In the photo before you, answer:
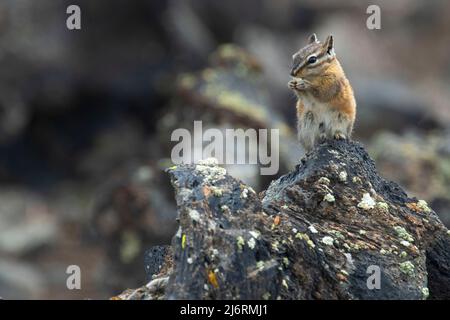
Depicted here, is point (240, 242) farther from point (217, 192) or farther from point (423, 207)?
point (423, 207)

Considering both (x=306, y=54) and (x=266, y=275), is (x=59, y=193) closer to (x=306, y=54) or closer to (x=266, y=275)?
(x=306, y=54)

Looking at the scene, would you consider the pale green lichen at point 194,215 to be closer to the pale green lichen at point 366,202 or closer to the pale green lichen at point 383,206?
the pale green lichen at point 366,202

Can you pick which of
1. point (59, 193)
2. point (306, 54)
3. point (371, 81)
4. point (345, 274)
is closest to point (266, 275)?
point (345, 274)

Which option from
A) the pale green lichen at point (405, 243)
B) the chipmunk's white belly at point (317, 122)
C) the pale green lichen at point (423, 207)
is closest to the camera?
the pale green lichen at point (405, 243)

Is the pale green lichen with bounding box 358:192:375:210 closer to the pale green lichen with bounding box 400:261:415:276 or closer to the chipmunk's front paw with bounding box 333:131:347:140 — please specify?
the pale green lichen with bounding box 400:261:415:276

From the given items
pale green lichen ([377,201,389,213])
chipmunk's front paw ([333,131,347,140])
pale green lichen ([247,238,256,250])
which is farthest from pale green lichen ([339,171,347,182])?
pale green lichen ([247,238,256,250])

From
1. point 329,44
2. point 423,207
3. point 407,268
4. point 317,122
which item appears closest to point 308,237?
point 407,268

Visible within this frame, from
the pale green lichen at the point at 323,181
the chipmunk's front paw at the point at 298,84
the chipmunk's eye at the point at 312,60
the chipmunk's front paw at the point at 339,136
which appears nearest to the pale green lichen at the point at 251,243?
the pale green lichen at the point at 323,181
